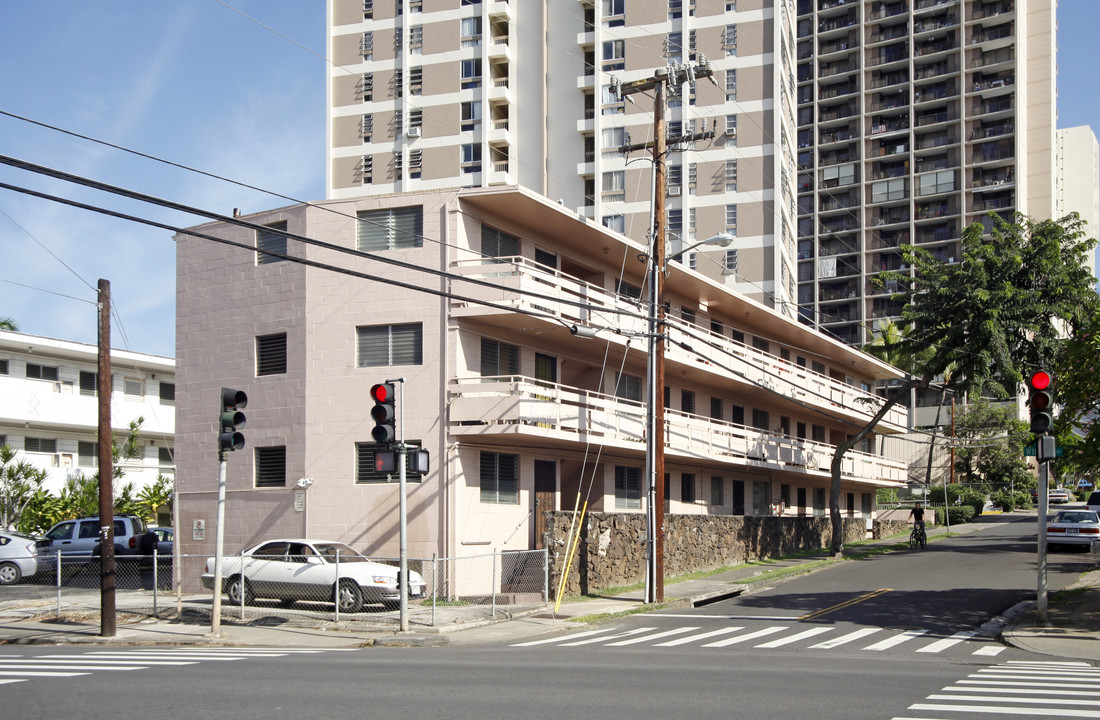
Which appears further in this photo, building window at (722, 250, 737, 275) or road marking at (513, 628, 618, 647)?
building window at (722, 250, 737, 275)

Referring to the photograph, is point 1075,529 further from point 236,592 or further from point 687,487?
point 236,592

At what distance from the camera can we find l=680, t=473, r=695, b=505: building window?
36.6 m

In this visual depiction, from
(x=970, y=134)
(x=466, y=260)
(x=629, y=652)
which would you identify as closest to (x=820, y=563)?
(x=466, y=260)

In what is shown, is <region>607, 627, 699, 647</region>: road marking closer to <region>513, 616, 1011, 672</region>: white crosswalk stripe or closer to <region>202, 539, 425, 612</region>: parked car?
<region>513, 616, 1011, 672</region>: white crosswalk stripe

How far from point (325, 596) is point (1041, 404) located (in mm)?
14862

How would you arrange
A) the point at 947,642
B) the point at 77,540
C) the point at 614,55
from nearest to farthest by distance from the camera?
the point at 947,642
the point at 77,540
the point at 614,55

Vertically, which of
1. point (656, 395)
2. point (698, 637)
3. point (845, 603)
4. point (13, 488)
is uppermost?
point (656, 395)

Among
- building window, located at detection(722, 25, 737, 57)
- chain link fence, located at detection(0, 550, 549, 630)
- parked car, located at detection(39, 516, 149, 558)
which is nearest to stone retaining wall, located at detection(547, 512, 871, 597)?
chain link fence, located at detection(0, 550, 549, 630)

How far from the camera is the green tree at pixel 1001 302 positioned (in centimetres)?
3462

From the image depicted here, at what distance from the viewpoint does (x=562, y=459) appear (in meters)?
29.5

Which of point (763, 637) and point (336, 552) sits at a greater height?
point (336, 552)

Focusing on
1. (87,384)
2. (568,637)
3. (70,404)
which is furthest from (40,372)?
(568,637)

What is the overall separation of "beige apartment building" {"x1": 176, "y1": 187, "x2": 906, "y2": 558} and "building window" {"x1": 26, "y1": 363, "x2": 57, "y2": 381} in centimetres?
1738

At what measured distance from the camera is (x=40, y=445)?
42.8 metres
